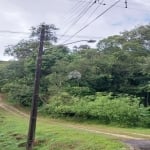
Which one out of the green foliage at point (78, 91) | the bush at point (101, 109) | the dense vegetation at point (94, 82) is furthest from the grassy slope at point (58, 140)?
the green foliage at point (78, 91)

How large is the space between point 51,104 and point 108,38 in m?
18.5

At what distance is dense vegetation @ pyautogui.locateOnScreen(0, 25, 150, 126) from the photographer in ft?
111

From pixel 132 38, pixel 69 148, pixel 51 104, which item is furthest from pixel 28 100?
pixel 69 148

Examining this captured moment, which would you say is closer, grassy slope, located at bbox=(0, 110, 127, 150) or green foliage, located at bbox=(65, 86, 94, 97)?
grassy slope, located at bbox=(0, 110, 127, 150)

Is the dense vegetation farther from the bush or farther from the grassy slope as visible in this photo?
the grassy slope

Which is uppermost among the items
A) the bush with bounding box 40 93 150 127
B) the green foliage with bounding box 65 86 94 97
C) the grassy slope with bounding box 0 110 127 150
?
the green foliage with bounding box 65 86 94 97

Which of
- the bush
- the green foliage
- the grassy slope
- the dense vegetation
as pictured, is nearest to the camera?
the grassy slope

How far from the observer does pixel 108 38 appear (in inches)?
2085

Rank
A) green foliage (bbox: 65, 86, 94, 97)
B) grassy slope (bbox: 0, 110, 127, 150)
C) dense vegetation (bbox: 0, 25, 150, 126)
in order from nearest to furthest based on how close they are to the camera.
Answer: grassy slope (bbox: 0, 110, 127, 150), dense vegetation (bbox: 0, 25, 150, 126), green foliage (bbox: 65, 86, 94, 97)

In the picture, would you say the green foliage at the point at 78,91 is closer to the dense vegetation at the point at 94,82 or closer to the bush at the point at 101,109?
the dense vegetation at the point at 94,82

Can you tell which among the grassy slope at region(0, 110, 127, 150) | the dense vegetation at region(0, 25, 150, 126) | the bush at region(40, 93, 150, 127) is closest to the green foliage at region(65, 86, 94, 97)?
the dense vegetation at region(0, 25, 150, 126)

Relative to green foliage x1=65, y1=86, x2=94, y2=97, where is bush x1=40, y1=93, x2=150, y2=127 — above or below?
below

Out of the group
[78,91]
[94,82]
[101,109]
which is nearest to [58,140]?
[101,109]

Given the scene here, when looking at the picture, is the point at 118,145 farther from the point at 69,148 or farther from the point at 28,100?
the point at 28,100
